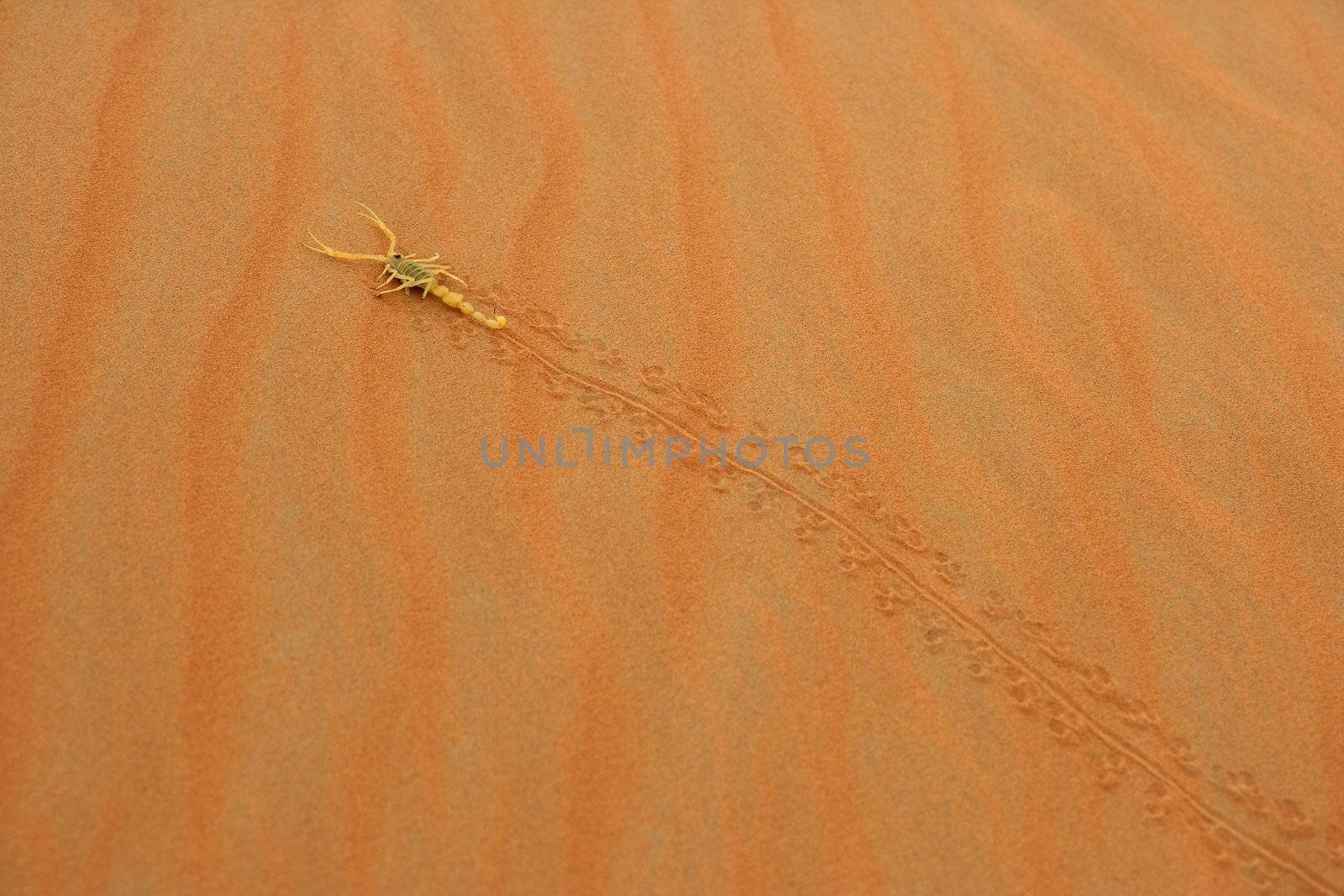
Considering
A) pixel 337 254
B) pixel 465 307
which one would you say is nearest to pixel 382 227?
pixel 337 254

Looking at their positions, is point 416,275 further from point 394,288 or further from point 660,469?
point 660,469

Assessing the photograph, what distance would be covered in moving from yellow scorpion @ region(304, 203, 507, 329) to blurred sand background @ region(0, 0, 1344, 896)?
29 millimetres

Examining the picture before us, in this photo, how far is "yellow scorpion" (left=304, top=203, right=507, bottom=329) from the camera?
1.90m

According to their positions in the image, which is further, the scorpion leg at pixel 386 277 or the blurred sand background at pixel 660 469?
the scorpion leg at pixel 386 277

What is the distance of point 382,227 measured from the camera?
79.6 inches

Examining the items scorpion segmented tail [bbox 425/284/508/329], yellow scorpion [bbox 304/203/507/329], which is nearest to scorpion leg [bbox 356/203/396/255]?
yellow scorpion [bbox 304/203/507/329]

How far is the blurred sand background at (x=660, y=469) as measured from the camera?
4.81 feet

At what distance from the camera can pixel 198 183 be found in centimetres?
204

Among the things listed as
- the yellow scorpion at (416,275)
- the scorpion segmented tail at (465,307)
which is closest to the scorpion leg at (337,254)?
the yellow scorpion at (416,275)

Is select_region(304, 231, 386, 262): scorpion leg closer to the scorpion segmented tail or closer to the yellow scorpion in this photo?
the yellow scorpion

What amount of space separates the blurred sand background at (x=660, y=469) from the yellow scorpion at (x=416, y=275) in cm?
3

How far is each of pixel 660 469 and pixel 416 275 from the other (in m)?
0.55

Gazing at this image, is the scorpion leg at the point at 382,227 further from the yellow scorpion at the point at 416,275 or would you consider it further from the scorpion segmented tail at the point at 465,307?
the scorpion segmented tail at the point at 465,307

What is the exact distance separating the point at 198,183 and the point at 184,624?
899 millimetres
